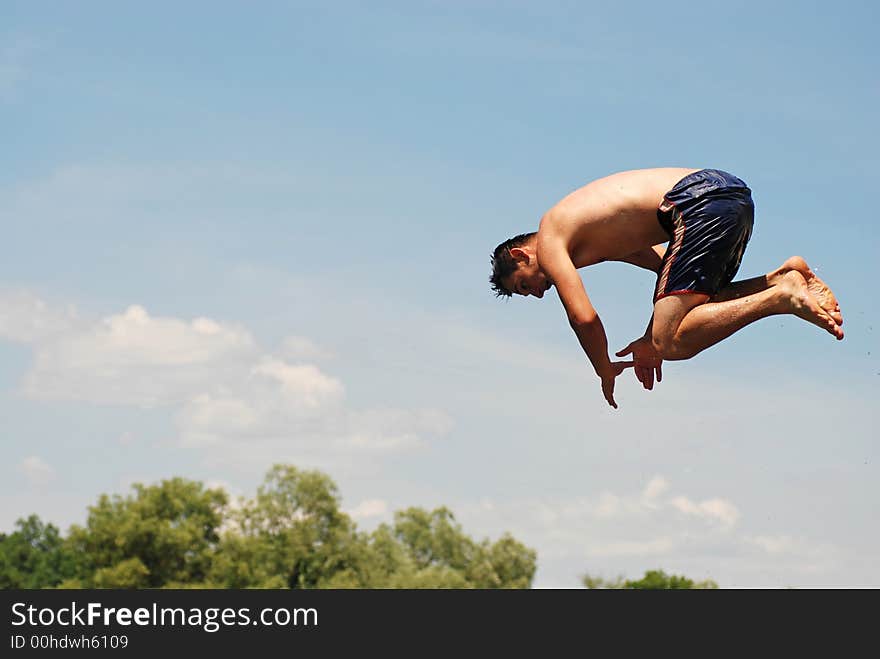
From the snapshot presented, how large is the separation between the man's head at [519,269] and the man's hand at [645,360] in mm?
1135

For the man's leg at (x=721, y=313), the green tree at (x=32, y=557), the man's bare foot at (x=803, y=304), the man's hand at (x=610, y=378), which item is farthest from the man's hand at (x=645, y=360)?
the green tree at (x=32, y=557)

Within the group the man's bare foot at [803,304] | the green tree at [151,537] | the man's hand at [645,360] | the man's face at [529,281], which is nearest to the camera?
the man's bare foot at [803,304]

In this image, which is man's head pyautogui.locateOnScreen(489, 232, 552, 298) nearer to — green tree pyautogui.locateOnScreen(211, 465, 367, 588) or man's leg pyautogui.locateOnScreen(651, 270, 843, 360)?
man's leg pyautogui.locateOnScreen(651, 270, 843, 360)

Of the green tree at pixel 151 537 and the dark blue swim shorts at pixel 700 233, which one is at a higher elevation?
the green tree at pixel 151 537

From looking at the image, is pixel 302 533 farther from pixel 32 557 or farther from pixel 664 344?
A: pixel 664 344

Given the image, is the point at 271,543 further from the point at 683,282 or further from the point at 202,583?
the point at 683,282

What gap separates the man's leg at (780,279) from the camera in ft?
34.0

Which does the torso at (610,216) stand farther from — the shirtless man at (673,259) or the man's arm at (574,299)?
the man's arm at (574,299)

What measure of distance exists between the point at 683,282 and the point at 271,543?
7850 cm

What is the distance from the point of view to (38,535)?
112312 millimetres
